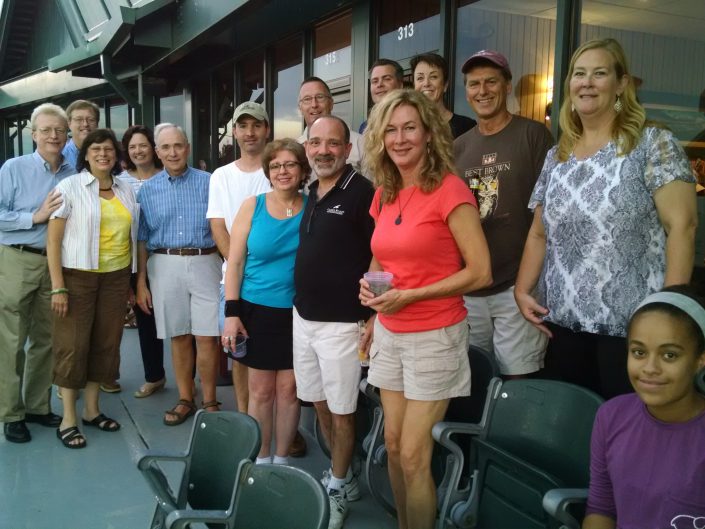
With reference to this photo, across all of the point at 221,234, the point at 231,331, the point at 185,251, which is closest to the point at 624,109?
the point at 231,331

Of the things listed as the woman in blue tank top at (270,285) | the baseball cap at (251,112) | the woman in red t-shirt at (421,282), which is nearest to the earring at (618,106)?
the woman in red t-shirt at (421,282)

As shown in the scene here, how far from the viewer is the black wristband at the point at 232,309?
120 inches

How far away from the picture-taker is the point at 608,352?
2057mm

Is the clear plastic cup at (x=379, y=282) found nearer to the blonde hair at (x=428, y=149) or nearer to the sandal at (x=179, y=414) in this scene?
the blonde hair at (x=428, y=149)

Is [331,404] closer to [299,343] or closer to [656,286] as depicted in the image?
[299,343]

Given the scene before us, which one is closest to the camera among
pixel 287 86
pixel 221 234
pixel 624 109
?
pixel 624 109

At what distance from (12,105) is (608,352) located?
52.7ft

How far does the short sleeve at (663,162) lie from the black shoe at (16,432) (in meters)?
3.61

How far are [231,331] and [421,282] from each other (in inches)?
46.1

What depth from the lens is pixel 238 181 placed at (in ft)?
11.9

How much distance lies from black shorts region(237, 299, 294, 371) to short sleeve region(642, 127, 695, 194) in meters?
1.70

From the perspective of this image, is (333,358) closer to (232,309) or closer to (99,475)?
(232,309)

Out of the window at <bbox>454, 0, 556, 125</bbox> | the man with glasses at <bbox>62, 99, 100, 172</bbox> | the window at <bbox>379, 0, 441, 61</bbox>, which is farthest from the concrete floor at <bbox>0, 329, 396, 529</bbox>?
the window at <bbox>379, 0, 441, 61</bbox>

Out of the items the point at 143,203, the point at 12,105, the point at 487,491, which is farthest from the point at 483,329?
the point at 12,105
